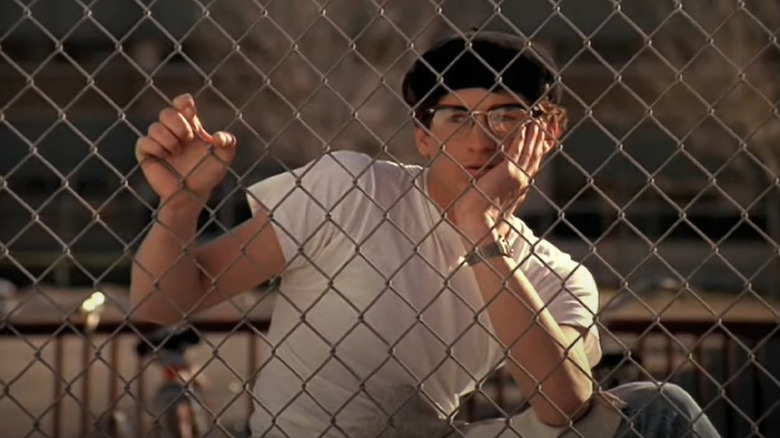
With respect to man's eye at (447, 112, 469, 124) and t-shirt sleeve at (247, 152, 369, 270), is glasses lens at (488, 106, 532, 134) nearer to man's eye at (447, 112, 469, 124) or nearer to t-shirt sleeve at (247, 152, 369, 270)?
man's eye at (447, 112, 469, 124)

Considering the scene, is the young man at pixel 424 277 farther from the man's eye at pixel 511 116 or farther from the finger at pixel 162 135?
the finger at pixel 162 135

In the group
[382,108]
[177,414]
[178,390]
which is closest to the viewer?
[178,390]

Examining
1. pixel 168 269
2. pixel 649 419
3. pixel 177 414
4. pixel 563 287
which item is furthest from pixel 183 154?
pixel 177 414

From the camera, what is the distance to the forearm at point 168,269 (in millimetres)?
3328

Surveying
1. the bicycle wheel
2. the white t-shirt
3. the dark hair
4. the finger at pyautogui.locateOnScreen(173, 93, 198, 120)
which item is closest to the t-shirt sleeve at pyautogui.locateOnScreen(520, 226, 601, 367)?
the white t-shirt

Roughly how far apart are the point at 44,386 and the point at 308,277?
30.2 ft

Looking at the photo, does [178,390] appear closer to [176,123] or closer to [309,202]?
[309,202]

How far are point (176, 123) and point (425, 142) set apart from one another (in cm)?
66

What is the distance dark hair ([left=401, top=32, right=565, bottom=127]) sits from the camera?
11.6 feet

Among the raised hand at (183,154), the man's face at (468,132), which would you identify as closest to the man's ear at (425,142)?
the man's face at (468,132)

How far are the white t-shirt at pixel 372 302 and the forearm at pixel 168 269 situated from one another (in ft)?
0.65

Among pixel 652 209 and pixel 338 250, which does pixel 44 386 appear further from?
pixel 652 209

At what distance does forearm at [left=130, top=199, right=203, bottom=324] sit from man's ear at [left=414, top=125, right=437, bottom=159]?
58 centimetres

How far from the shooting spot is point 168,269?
337 cm
